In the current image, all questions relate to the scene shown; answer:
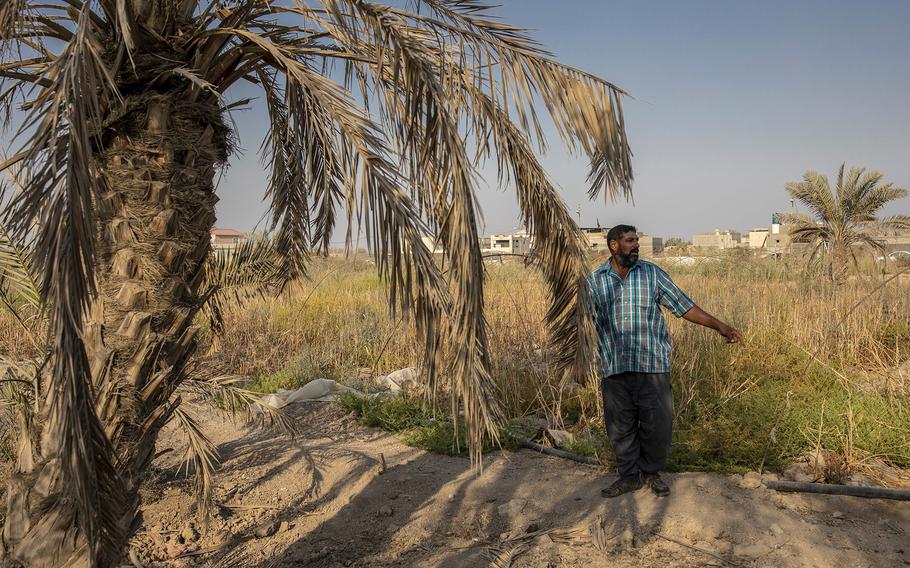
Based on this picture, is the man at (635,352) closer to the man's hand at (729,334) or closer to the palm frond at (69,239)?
the man's hand at (729,334)

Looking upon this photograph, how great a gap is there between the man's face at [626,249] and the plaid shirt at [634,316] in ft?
0.21

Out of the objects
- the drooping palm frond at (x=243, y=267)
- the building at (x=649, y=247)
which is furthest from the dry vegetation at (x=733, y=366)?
the building at (x=649, y=247)

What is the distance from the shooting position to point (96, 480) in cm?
262

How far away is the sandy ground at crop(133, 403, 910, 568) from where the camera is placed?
3.77m

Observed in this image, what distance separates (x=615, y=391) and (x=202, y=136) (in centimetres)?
330

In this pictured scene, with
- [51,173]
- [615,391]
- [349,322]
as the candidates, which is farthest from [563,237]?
[349,322]

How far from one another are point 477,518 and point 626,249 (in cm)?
226

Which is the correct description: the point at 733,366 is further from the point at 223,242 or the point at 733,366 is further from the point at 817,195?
the point at 817,195

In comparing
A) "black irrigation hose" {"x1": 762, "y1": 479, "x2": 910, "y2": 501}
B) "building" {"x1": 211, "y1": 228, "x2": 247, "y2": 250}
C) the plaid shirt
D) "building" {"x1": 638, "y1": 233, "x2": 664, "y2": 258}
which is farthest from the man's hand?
"building" {"x1": 638, "y1": 233, "x2": 664, "y2": 258}

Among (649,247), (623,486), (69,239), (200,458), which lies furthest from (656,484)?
(649,247)

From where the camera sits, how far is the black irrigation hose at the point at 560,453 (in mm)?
5266

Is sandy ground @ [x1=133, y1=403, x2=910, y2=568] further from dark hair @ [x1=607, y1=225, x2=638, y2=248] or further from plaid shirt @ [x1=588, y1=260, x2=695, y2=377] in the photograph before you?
dark hair @ [x1=607, y1=225, x2=638, y2=248]

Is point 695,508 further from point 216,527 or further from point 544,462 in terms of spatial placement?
point 216,527

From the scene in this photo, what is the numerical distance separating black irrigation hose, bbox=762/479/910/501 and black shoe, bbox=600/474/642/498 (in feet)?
3.07
